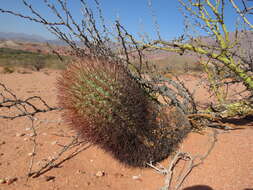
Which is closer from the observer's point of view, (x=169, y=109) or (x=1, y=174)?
(x=1, y=174)

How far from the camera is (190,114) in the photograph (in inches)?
78.6

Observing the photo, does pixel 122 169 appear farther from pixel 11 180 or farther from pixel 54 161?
pixel 11 180

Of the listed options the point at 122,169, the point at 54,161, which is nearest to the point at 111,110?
the point at 122,169

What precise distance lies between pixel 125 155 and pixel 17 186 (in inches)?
33.1

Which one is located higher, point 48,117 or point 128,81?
point 128,81

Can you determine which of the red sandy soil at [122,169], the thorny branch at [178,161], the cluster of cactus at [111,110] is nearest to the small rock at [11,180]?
the red sandy soil at [122,169]

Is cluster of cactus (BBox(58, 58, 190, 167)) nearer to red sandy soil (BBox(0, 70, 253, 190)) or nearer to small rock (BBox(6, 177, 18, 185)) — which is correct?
red sandy soil (BBox(0, 70, 253, 190))

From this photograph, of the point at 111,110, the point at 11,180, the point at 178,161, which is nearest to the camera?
the point at 111,110

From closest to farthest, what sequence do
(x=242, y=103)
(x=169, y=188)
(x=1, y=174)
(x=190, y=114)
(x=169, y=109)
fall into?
(x=169, y=188) → (x=1, y=174) → (x=169, y=109) → (x=190, y=114) → (x=242, y=103)

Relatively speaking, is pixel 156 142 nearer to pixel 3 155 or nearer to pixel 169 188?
pixel 169 188

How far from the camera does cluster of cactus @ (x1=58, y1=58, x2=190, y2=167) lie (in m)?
1.40

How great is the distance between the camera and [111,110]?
1412 millimetres

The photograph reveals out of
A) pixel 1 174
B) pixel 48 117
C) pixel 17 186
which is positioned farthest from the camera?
pixel 48 117

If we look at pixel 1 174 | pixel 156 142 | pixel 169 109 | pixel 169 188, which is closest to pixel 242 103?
pixel 169 109
